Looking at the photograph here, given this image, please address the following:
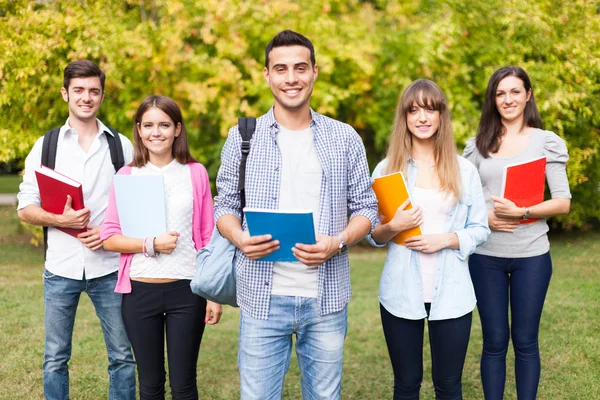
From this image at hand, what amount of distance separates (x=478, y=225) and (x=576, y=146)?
8.29 meters

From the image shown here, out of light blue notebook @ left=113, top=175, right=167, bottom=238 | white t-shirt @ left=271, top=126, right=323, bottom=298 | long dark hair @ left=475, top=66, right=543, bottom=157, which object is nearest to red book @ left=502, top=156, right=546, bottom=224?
long dark hair @ left=475, top=66, right=543, bottom=157

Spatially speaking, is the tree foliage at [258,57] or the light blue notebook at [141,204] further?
the tree foliage at [258,57]

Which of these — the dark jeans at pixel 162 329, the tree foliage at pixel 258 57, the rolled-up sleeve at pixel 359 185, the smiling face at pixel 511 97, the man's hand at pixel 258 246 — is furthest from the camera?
the tree foliage at pixel 258 57

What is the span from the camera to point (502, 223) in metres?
3.61

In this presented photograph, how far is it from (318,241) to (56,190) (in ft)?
5.39

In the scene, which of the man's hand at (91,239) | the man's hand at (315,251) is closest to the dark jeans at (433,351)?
the man's hand at (315,251)

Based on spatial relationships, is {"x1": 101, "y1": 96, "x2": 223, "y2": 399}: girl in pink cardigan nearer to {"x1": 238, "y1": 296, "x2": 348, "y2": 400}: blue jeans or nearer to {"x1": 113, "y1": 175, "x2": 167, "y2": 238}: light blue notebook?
{"x1": 113, "y1": 175, "x2": 167, "y2": 238}: light blue notebook

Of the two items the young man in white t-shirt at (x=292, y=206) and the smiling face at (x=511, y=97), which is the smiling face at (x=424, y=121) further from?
the smiling face at (x=511, y=97)

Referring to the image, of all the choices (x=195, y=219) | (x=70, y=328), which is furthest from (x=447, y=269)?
(x=70, y=328)

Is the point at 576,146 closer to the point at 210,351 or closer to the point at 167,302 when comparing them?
the point at 210,351

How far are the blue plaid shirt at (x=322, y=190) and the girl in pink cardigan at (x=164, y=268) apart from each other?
0.48 m

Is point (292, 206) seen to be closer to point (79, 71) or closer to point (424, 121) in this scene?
point (424, 121)

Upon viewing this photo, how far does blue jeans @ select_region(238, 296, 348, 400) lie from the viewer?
9.07ft

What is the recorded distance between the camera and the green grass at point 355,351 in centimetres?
485
